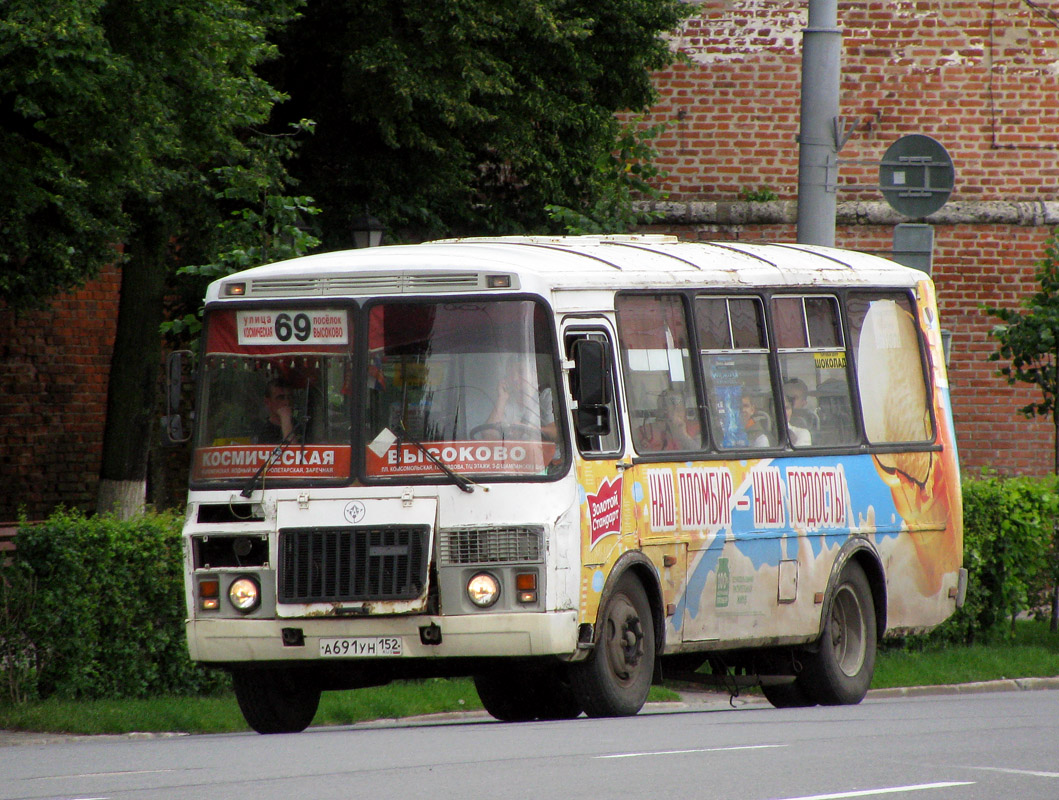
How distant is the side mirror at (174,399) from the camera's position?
1053cm

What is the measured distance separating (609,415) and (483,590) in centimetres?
127

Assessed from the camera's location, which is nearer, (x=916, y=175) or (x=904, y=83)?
(x=916, y=175)

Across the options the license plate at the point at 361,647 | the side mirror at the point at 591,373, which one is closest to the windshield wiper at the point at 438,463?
the side mirror at the point at 591,373

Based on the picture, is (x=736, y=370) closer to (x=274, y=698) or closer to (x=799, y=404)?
(x=799, y=404)

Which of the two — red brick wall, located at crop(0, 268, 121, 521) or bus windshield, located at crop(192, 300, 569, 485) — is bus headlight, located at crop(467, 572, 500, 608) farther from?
red brick wall, located at crop(0, 268, 121, 521)

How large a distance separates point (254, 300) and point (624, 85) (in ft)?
43.4

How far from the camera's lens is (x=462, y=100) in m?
20.4

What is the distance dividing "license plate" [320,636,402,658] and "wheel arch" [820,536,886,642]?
3.49 meters

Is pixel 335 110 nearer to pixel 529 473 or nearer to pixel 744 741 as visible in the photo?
pixel 529 473

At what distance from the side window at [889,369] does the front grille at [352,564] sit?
13.5ft

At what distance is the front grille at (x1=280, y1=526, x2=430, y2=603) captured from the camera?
386 inches

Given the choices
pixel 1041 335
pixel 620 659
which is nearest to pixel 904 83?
pixel 1041 335

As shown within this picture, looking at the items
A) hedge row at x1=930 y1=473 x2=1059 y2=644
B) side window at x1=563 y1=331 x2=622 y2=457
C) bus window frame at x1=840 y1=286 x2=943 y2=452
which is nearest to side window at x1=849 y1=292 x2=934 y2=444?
bus window frame at x1=840 y1=286 x2=943 y2=452

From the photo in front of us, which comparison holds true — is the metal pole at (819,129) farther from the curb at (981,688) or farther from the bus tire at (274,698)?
the bus tire at (274,698)
